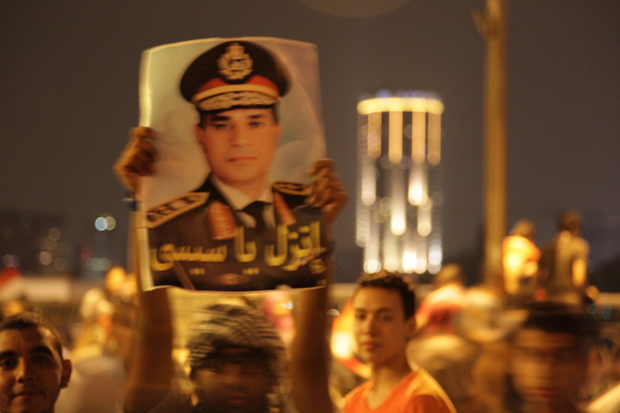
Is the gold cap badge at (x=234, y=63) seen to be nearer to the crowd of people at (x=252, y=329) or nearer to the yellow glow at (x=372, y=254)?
the crowd of people at (x=252, y=329)

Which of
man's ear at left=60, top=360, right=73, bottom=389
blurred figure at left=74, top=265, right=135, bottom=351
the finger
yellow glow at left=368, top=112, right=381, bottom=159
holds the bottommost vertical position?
blurred figure at left=74, top=265, right=135, bottom=351

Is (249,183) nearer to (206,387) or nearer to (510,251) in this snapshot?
(206,387)

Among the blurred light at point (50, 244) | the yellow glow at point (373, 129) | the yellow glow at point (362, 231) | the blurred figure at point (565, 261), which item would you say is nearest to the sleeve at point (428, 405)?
the blurred figure at point (565, 261)

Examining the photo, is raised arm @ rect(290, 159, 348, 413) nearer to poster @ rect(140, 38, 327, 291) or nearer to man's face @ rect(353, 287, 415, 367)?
poster @ rect(140, 38, 327, 291)

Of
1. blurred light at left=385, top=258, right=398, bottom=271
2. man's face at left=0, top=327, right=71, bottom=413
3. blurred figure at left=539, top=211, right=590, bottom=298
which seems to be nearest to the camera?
man's face at left=0, top=327, right=71, bottom=413

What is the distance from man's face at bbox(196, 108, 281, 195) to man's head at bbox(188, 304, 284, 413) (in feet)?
1.82

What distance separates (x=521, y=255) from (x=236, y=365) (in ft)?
19.4

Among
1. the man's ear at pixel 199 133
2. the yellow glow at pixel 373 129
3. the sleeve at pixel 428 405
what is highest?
the yellow glow at pixel 373 129

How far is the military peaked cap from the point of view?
9.34 ft

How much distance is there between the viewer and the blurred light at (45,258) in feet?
84.4

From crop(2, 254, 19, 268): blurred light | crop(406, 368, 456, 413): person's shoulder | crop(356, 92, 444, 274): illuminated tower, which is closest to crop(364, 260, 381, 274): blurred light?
crop(406, 368, 456, 413): person's shoulder

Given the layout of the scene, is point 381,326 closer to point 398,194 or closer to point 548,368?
point 548,368

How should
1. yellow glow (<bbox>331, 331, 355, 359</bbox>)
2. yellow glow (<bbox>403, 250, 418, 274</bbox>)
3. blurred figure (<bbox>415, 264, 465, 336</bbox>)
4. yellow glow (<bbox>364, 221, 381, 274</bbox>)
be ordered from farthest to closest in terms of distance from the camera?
yellow glow (<bbox>403, 250, 418, 274</bbox>) → yellow glow (<bbox>364, 221, 381, 274</bbox>) → blurred figure (<bbox>415, 264, 465, 336</bbox>) → yellow glow (<bbox>331, 331, 355, 359</bbox>)

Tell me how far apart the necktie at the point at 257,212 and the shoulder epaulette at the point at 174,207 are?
0.17m
